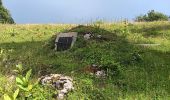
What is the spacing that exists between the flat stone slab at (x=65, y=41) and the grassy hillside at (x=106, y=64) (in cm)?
25

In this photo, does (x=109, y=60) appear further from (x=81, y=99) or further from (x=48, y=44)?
(x=48, y=44)

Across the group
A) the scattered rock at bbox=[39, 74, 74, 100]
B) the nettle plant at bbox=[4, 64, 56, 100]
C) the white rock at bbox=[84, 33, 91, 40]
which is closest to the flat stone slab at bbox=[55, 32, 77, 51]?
the white rock at bbox=[84, 33, 91, 40]

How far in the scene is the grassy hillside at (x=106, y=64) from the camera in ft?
48.6

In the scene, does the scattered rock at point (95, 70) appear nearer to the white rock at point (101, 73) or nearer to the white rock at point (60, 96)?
the white rock at point (101, 73)

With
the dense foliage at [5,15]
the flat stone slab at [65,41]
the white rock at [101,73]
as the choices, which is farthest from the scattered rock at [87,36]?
the dense foliage at [5,15]

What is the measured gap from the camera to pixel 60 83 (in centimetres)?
1460

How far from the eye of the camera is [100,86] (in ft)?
50.3

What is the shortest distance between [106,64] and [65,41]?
4464mm

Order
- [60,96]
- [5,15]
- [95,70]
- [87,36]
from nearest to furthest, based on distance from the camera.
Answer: [60,96] → [95,70] → [87,36] → [5,15]

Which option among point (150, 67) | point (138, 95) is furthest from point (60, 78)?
point (150, 67)

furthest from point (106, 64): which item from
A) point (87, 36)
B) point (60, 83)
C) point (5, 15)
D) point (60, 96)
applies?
point (5, 15)

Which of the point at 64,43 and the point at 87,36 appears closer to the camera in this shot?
the point at 64,43

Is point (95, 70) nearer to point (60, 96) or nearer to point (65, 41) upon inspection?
point (60, 96)

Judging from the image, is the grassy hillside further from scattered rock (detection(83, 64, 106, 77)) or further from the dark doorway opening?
the dark doorway opening
